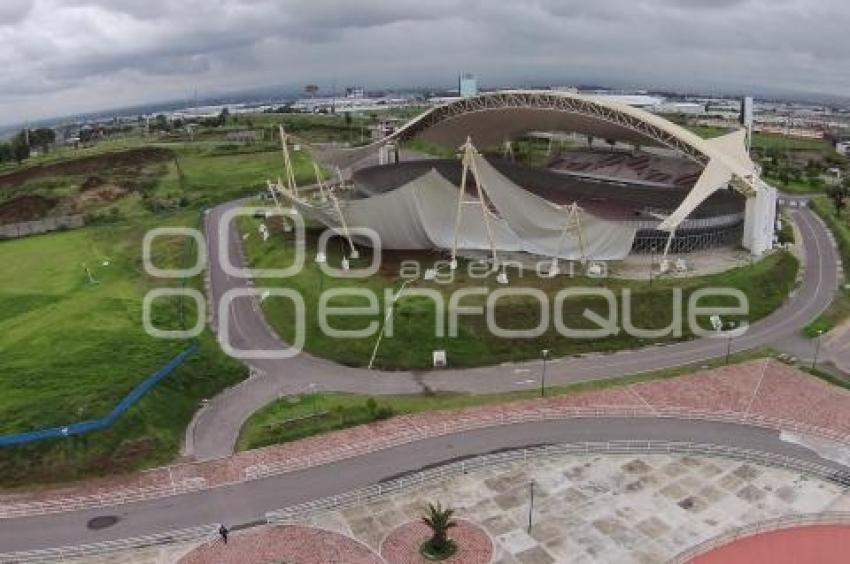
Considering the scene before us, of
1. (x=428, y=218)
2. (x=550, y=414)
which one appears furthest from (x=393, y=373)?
(x=428, y=218)

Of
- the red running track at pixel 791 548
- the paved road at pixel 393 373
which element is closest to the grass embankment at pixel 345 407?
the paved road at pixel 393 373

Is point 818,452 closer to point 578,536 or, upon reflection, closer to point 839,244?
point 578,536

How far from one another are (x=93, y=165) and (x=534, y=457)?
122m

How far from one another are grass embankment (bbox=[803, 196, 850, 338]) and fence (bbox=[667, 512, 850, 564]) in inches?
1113

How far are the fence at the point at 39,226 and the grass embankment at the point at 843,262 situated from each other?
95.7 meters

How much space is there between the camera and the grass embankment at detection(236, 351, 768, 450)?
4847 centimetres

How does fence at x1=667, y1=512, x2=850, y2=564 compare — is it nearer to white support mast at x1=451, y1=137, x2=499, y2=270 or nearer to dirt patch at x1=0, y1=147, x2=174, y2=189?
white support mast at x1=451, y1=137, x2=499, y2=270

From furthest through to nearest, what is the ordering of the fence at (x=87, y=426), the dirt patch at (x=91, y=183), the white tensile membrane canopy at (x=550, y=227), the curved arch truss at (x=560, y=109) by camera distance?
the dirt patch at (x=91, y=183) → the curved arch truss at (x=560, y=109) → the white tensile membrane canopy at (x=550, y=227) → the fence at (x=87, y=426)

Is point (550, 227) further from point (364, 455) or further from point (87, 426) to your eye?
point (87, 426)

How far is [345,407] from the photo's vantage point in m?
51.3

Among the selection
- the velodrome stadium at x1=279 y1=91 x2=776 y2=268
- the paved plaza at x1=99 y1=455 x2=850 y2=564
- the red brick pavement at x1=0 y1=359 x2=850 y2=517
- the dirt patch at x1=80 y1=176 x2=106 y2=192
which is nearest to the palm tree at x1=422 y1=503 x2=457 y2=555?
the paved plaza at x1=99 y1=455 x2=850 y2=564

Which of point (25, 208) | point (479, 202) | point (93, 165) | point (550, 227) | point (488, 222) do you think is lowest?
point (25, 208)

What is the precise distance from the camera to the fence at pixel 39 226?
105 m

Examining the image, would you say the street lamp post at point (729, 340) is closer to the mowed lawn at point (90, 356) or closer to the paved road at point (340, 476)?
the paved road at point (340, 476)
